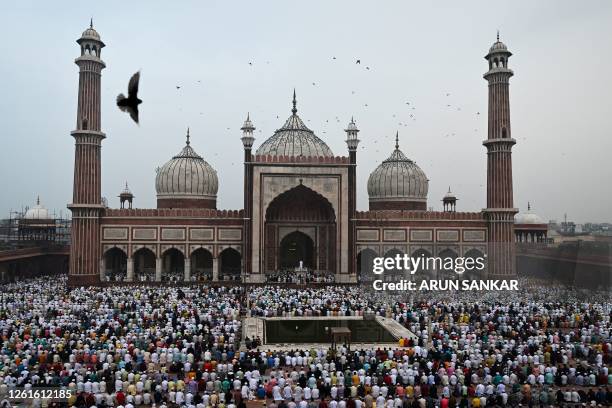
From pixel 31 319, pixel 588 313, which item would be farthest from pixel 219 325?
pixel 588 313

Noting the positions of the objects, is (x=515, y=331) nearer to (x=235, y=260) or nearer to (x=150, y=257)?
(x=235, y=260)

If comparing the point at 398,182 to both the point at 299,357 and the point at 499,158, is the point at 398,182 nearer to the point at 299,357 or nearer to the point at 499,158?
the point at 499,158

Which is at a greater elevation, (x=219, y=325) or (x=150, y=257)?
(x=150, y=257)

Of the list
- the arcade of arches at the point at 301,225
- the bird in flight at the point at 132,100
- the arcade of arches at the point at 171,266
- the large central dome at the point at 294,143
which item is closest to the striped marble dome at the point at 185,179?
the large central dome at the point at 294,143

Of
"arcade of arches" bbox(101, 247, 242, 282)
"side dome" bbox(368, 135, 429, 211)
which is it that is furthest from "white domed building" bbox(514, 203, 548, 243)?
"arcade of arches" bbox(101, 247, 242, 282)

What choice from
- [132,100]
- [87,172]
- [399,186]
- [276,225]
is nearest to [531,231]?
[399,186]
